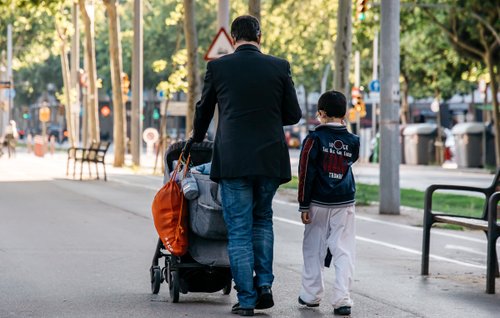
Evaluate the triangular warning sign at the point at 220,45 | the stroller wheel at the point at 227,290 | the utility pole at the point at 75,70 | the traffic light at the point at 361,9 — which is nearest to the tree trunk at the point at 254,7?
the traffic light at the point at 361,9

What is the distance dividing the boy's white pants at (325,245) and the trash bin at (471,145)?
132ft

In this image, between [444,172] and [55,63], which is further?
[55,63]

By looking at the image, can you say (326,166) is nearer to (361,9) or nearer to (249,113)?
(249,113)

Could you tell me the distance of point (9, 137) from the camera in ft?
188

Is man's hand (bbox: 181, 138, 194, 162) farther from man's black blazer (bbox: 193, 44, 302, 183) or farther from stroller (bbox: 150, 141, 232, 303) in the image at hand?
man's black blazer (bbox: 193, 44, 302, 183)

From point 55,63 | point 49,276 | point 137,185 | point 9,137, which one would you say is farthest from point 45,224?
point 55,63

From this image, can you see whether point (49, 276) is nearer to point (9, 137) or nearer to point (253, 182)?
point (253, 182)

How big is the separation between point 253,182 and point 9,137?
163ft

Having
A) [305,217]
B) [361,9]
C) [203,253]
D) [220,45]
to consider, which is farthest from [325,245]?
[361,9]

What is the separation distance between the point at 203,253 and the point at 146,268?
2.72m

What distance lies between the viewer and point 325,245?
929cm

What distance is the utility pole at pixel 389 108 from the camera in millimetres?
20938

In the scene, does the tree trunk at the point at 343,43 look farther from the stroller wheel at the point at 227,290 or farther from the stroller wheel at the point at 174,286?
the stroller wheel at the point at 174,286

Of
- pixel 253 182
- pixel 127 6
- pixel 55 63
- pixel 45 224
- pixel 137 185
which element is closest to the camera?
pixel 253 182
